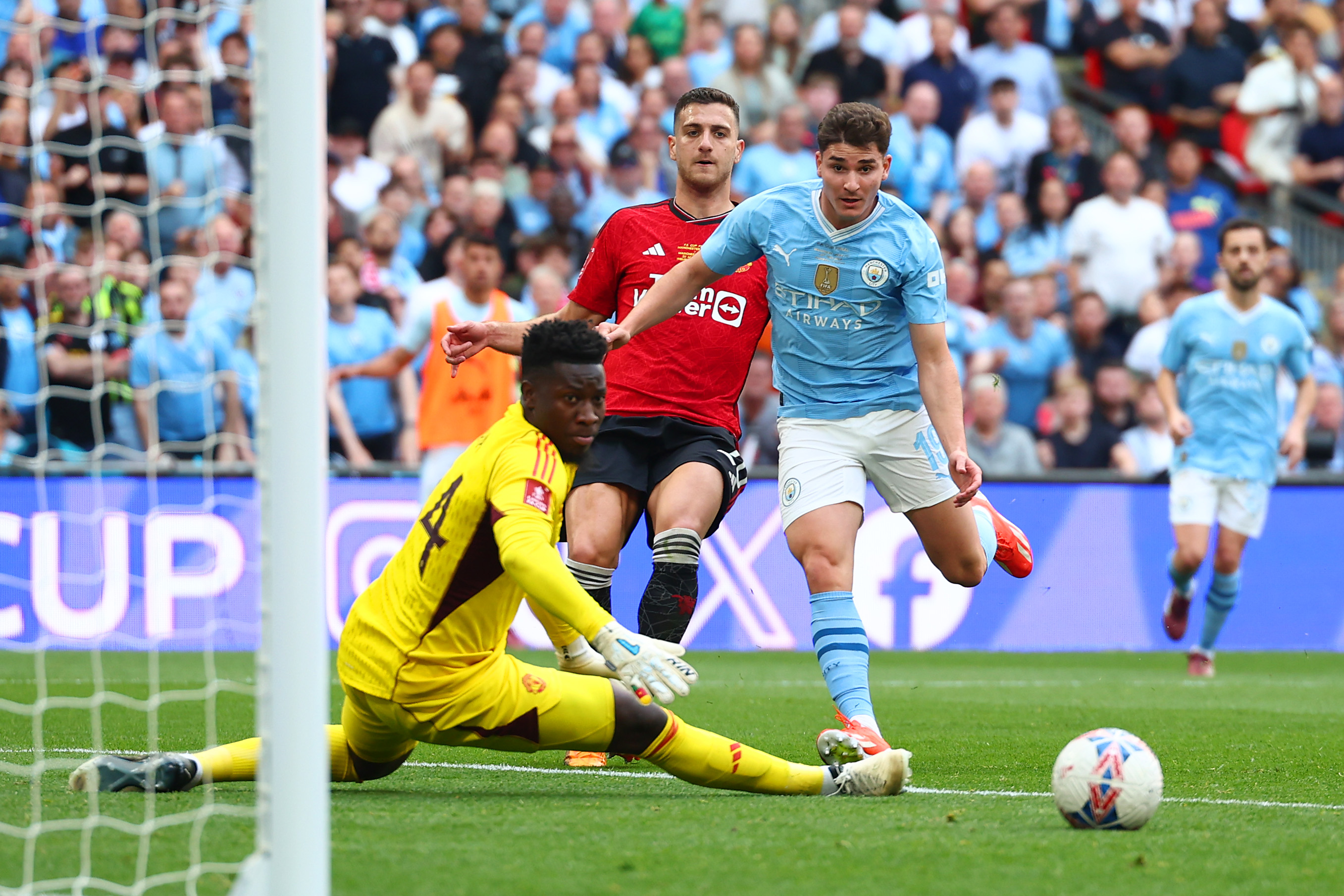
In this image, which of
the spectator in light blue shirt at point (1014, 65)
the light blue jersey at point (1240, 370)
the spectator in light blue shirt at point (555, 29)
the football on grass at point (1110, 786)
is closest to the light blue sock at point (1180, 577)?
the light blue jersey at point (1240, 370)

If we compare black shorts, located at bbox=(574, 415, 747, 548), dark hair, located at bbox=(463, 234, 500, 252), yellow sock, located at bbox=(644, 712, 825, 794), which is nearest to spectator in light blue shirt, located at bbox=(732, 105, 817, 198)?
dark hair, located at bbox=(463, 234, 500, 252)

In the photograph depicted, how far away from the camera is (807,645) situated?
10805 millimetres

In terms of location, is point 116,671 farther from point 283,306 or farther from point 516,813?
point 283,306

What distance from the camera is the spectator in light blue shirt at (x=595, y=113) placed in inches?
545

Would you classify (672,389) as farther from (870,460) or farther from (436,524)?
(436,524)

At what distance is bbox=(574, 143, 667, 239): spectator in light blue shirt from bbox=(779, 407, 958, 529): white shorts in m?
7.62

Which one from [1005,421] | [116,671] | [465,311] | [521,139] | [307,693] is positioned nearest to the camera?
[307,693]

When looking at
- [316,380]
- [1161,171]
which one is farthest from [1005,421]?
[316,380]

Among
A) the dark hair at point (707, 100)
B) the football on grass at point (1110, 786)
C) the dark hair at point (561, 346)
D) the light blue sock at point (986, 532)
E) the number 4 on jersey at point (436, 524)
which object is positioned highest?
the dark hair at point (707, 100)

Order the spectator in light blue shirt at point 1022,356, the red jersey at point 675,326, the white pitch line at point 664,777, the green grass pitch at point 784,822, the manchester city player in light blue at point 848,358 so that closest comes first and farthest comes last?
the green grass pitch at point 784,822 < the white pitch line at point 664,777 < the manchester city player in light blue at point 848,358 < the red jersey at point 675,326 < the spectator in light blue shirt at point 1022,356

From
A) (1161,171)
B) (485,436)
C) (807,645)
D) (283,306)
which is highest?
(1161,171)

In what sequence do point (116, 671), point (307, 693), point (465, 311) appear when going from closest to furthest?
1. point (307, 693)
2. point (116, 671)
3. point (465, 311)

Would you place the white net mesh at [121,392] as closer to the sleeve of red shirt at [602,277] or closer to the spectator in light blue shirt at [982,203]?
the sleeve of red shirt at [602,277]

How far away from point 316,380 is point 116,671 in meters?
6.19
